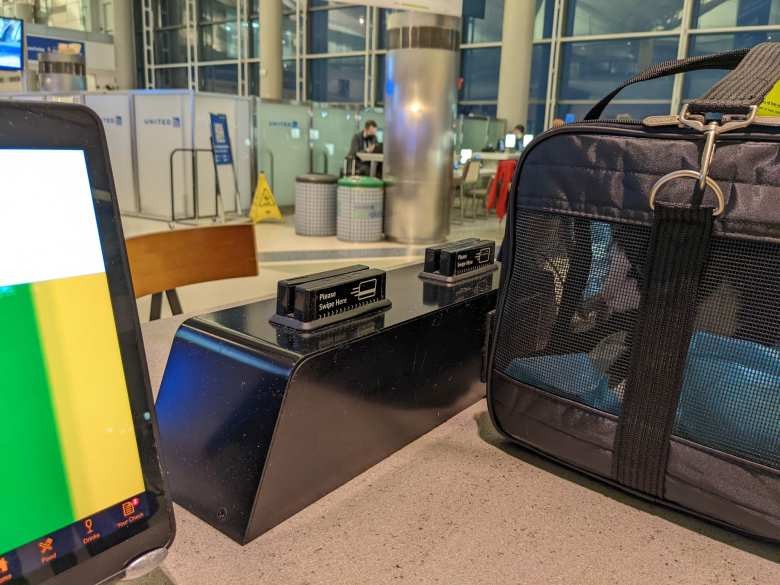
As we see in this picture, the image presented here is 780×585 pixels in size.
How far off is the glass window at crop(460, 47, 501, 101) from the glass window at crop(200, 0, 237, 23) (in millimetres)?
5233

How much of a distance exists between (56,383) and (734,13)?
9.65 m

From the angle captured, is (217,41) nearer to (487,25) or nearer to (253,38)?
(253,38)

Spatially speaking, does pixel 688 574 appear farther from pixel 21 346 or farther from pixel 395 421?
pixel 21 346

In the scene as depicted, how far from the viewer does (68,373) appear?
34cm

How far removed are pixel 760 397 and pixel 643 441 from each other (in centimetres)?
11

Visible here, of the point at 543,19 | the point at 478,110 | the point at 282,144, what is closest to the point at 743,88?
the point at 282,144

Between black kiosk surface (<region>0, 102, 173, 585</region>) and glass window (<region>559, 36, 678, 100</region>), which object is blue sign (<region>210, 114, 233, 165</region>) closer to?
glass window (<region>559, 36, 678, 100</region>)

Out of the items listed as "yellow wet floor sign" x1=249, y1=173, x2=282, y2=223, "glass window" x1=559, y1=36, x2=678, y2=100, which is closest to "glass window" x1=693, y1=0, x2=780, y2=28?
"glass window" x1=559, y1=36, x2=678, y2=100

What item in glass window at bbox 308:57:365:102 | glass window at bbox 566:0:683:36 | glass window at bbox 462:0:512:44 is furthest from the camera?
glass window at bbox 308:57:365:102

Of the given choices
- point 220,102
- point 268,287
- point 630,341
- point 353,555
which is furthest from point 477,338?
point 220,102

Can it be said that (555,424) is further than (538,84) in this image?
No

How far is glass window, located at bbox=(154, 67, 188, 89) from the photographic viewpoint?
13.9 m

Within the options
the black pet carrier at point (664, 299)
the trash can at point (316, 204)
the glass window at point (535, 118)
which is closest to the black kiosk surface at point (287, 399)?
the black pet carrier at point (664, 299)

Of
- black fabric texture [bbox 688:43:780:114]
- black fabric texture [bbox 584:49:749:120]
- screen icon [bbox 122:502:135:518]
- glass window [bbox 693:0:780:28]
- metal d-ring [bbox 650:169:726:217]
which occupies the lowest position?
screen icon [bbox 122:502:135:518]
